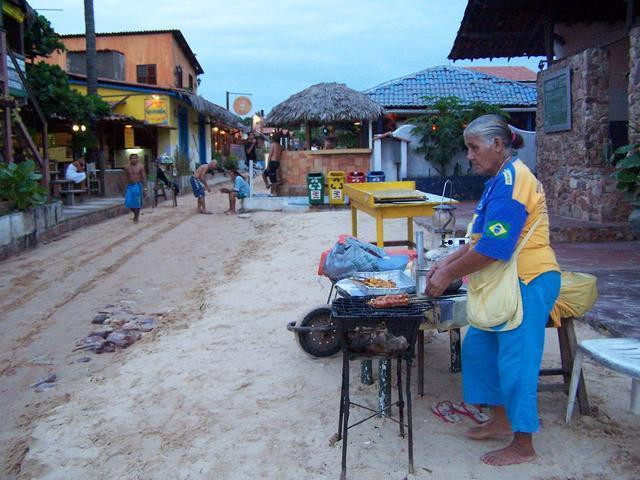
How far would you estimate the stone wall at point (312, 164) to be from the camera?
16.9 m

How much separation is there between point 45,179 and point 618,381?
514 inches

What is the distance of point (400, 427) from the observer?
11.1 ft

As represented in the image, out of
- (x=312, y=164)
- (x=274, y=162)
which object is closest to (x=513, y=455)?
(x=312, y=164)

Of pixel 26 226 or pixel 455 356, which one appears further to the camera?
pixel 26 226

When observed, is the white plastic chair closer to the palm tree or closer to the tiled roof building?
the tiled roof building

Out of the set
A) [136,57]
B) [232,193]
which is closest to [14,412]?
[232,193]

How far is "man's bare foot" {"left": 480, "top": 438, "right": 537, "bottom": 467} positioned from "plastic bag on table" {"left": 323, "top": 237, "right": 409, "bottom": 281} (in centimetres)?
150

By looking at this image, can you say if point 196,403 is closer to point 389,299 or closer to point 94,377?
point 94,377

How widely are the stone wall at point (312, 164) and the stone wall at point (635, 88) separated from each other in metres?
8.84

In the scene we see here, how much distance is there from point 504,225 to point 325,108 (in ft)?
48.9

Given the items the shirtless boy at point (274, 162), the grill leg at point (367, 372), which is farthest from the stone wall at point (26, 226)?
the grill leg at point (367, 372)

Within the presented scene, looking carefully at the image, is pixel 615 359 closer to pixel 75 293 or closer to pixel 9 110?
pixel 75 293

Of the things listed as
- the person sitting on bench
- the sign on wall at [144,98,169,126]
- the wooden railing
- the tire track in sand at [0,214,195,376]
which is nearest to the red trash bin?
the tire track in sand at [0,214,195,376]

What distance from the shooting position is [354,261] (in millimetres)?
4223
